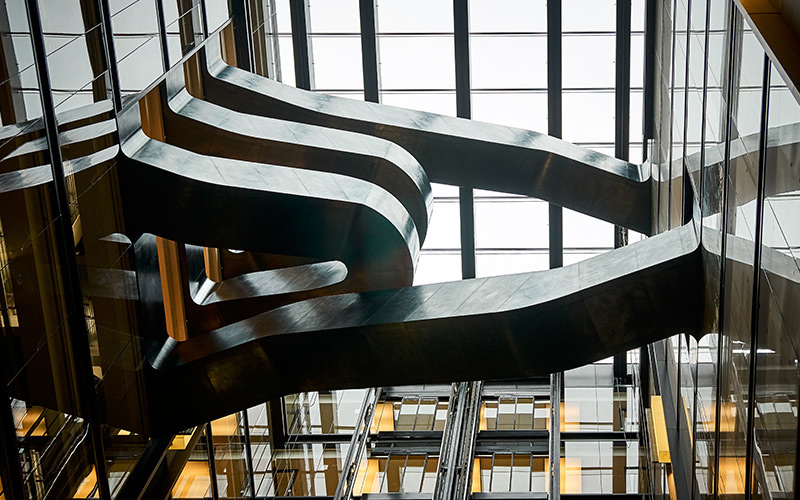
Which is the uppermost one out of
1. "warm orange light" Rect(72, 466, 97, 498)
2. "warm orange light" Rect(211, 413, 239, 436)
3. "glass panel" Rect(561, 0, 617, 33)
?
"glass panel" Rect(561, 0, 617, 33)

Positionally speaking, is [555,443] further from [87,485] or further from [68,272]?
[68,272]

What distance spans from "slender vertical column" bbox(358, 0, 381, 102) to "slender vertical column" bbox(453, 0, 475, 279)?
1635 mm

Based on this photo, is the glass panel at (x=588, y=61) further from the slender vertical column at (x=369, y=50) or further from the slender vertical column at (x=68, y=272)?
the slender vertical column at (x=68, y=272)

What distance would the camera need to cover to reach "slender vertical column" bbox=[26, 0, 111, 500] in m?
8.89

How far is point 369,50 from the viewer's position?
19.4m

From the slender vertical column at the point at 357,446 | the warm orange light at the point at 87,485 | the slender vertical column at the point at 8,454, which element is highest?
the slender vertical column at the point at 8,454

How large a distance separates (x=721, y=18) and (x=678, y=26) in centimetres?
490

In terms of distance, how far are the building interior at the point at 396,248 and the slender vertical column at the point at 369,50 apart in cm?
6

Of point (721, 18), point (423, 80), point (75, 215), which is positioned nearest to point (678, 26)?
point (721, 18)

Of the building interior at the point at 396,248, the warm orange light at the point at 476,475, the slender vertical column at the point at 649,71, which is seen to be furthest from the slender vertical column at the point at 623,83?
the warm orange light at the point at 476,475

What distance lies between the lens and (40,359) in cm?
893

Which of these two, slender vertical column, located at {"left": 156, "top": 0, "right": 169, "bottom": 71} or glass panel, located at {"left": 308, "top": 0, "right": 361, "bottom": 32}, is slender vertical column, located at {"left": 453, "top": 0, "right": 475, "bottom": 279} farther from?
slender vertical column, located at {"left": 156, "top": 0, "right": 169, "bottom": 71}

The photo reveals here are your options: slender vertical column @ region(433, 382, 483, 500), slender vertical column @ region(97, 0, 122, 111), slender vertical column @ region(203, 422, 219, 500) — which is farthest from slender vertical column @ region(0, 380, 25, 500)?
slender vertical column @ region(433, 382, 483, 500)

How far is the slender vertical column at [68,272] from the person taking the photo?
29.2 feet
